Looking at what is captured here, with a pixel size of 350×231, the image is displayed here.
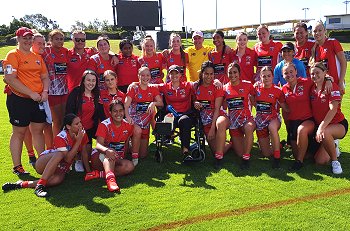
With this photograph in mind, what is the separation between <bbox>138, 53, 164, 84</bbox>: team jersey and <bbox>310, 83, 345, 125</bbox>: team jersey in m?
2.54

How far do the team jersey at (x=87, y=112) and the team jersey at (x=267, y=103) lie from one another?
2.31 m

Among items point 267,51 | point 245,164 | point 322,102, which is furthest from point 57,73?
point 322,102

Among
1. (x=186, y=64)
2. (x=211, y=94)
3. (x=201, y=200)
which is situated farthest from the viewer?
(x=186, y=64)

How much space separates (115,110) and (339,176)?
9.36ft

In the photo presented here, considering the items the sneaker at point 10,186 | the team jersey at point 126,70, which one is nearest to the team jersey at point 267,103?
the team jersey at point 126,70

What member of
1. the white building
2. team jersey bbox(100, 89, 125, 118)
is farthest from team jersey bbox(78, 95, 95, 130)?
the white building

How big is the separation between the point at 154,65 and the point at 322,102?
9.12 feet

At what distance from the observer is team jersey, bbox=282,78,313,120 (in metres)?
4.68

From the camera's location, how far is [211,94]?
503cm

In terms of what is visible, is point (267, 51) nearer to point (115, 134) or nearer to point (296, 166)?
point (296, 166)

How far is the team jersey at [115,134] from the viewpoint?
443cm

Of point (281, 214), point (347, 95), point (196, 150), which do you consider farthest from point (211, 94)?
point (347, 95)

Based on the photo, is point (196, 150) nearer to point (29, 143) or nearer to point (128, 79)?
point (128, 79)

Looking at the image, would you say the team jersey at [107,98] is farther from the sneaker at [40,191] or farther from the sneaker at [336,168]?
the sneaker at [336,168]
